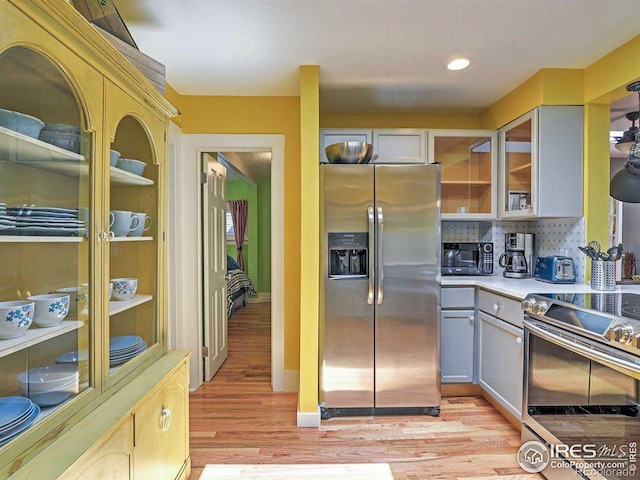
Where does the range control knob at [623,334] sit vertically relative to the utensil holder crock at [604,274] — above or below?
below

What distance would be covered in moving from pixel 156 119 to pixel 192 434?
6.44ft

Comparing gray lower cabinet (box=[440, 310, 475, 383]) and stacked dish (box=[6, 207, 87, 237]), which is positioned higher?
stacked dish (box=[6, 207, 87, 237])

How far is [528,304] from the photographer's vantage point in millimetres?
1955

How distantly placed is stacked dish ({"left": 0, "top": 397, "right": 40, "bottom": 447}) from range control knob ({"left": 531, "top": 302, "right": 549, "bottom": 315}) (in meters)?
2.22

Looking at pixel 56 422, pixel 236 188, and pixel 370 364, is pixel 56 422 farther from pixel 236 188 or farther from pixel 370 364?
pixel 236 188

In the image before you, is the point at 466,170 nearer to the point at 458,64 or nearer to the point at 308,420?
the point at 458,64

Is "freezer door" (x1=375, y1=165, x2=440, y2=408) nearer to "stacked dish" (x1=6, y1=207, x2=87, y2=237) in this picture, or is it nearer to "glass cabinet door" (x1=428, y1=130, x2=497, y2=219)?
"glass cabinet door" (x1=428, y1=130, x2=497, y2=219)

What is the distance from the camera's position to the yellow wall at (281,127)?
9.41ft

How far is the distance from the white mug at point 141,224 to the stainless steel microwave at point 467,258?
2482 millimetres

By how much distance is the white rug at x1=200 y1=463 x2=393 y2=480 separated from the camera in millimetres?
1829

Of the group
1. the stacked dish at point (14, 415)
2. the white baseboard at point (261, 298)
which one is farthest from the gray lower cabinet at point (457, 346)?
the white baseboard at point (261, 298)

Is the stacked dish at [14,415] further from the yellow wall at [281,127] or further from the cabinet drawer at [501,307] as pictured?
the cabinet drawer at [501,307]

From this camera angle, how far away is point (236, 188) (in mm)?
7043

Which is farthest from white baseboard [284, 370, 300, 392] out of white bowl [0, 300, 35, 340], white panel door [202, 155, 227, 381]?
white bowl [0, 300, 35, 340]
